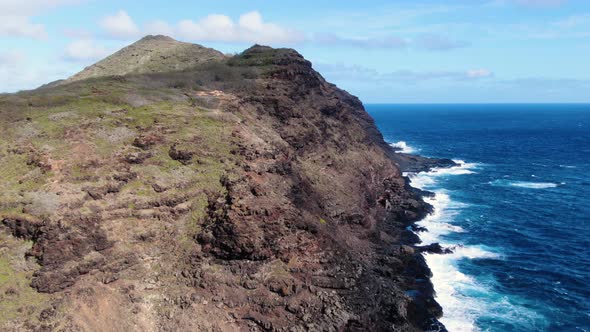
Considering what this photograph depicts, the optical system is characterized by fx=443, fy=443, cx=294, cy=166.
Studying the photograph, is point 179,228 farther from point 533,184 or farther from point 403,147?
point 403,147

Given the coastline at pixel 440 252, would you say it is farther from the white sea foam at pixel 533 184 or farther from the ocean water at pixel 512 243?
the white sea foam at pixel 533 184

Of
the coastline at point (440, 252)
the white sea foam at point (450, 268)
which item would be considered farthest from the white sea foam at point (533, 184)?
the white sea foam at point (450, 268)

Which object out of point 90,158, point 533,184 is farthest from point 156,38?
point 533,184

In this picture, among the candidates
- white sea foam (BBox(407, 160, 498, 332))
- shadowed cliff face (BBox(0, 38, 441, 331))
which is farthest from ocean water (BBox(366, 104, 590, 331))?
shadowed cliff face (BBox(0, 38, 441, 331))

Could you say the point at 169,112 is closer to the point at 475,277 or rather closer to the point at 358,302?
the point at 358,302

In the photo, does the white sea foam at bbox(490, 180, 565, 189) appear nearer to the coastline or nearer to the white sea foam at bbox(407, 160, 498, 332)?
the coastline

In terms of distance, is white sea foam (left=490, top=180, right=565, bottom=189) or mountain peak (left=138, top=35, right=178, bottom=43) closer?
white sea foam (left=490, top=180, right=565, bottom=189)

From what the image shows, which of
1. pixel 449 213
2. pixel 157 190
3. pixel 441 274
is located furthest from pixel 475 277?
pixel 157 190
